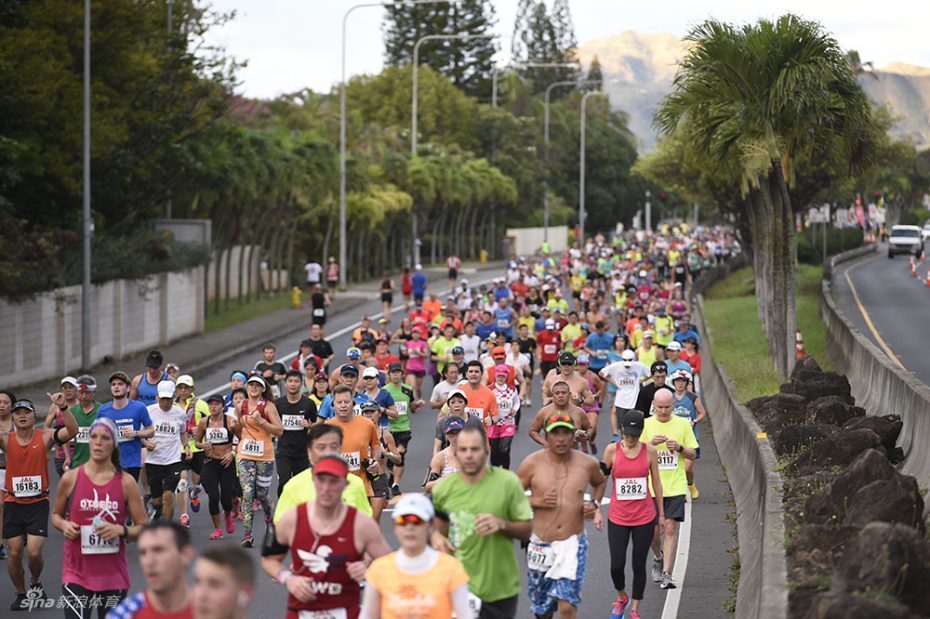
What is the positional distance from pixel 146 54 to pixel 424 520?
33.4 metres

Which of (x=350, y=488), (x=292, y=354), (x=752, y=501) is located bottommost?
(x=292, y=354)

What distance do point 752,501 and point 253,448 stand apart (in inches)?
186

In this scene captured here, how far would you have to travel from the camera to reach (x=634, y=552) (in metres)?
12.8

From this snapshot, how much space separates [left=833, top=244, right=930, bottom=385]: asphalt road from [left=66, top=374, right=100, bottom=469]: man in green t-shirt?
14519 millimetres

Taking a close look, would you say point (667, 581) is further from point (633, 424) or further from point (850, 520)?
point (850, 520)

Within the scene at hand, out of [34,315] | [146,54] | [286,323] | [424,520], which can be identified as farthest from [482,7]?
[424,520]

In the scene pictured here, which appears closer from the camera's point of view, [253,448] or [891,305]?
[253,448]

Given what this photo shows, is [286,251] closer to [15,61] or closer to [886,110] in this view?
[886,110]

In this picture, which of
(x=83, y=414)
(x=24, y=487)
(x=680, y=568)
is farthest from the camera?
(x=83, y=414)

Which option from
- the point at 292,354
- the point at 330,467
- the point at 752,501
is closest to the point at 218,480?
the point at 752,501

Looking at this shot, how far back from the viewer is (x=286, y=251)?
68438 millimetres

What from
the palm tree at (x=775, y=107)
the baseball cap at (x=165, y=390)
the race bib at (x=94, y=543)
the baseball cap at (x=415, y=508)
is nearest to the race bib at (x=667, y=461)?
the baseball cap at (x=165, y=390)

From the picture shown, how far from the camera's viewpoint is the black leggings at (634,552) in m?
12.8

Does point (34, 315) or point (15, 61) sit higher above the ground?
point (15, 61)
